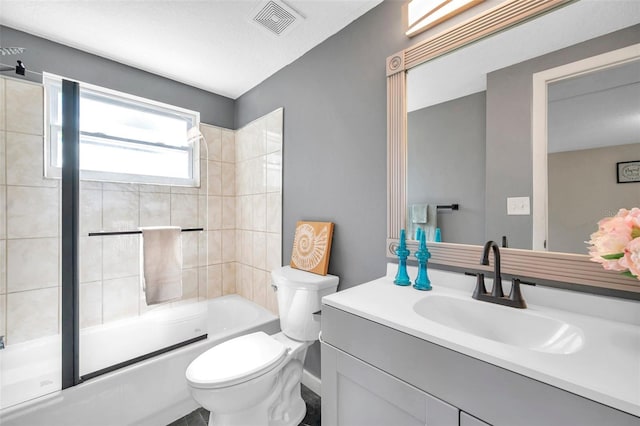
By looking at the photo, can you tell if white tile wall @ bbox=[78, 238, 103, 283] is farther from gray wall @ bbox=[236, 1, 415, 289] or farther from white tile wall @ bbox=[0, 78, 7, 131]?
gray wall @ bbox=[236, 1, 415, 289]

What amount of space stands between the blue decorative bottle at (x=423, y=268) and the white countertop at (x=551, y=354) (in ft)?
0.10

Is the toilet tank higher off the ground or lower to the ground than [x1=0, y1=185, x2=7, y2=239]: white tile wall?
lower

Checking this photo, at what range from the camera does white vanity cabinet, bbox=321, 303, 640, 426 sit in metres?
0.53

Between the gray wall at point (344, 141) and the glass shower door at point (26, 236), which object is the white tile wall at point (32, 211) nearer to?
the glass shower door at point (26, 236)

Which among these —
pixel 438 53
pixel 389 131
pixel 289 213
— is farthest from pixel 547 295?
pixel 289 213

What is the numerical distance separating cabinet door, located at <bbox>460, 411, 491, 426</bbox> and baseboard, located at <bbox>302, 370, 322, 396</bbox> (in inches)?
50.7

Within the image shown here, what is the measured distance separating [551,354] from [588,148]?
669 millimetres

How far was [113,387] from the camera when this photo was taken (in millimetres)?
1352

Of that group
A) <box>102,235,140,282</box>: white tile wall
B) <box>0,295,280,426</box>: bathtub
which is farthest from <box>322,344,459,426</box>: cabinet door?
<box>102,235,140,282</box>: white tile wall

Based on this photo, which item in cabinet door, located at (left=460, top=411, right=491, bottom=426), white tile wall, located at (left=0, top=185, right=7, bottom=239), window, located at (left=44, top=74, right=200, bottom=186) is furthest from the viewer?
window, located at (left=44, top=74, right=200, bottom=186)

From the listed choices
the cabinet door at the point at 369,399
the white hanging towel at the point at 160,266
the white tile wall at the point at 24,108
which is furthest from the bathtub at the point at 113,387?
the white tile wall at the point at 24,108

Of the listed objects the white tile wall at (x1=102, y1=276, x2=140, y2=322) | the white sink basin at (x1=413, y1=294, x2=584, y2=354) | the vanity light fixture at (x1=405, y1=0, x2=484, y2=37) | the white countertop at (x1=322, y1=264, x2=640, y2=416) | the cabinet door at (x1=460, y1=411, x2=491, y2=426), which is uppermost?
the vanity light fixture at (x1=405, y1=0, x2=484, y2=37)

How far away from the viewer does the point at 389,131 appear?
4.34 feet

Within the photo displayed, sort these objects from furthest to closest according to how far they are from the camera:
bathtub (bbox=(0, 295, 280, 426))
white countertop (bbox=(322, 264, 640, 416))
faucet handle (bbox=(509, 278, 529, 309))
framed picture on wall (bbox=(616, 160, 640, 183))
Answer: bathtub (bbox=(0, 295, 280, 426))
faucet handle (bbox=(509, 278, 529, 309))
framed picture on wall (bbox=(616, 160, 640, 183))
white countertop (bbox=(322, 264, 640, 416))
